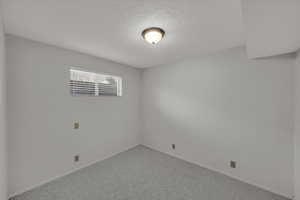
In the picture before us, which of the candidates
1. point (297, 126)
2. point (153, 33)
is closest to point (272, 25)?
point (153, 33)

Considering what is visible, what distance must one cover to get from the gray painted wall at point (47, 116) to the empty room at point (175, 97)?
15 millimetres

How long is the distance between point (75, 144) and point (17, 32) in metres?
1.92

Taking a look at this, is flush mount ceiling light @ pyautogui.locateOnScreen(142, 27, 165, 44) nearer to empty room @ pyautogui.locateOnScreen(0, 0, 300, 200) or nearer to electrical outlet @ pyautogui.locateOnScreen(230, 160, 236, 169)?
empty room @ pyautogui.locateOnScreen(0, 0, 300, 200)

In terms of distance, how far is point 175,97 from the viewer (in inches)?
119

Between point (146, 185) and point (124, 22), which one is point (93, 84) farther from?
point (146, 185)

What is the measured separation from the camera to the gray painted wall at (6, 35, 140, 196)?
180cm

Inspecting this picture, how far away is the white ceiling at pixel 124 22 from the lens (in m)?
1.23

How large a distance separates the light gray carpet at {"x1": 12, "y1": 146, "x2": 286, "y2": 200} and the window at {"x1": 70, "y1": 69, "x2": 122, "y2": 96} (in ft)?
5.00

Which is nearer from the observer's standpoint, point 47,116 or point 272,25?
point 272,25

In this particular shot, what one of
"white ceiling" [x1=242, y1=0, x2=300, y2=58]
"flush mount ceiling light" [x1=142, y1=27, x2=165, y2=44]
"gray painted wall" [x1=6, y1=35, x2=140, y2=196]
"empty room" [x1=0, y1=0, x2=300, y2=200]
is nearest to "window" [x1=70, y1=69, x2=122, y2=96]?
"empty room" [x1=0, y1=0, x2=300, y2=200]

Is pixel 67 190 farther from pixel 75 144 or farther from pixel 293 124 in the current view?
pixel 293 124

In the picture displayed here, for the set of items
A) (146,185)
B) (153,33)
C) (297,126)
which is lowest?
(146,185)

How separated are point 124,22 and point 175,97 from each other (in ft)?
6.44

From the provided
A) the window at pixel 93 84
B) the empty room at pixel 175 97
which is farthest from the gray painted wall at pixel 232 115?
the window at pixel 93 84
